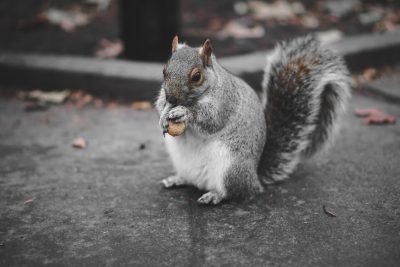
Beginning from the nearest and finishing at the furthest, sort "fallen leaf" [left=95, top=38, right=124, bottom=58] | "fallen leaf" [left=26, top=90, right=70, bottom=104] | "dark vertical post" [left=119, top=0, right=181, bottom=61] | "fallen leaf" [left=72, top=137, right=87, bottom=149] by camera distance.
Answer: "fallen leaf" [left=72, top=137, right=87, bottom=149], "fallen leaf" [left=26, top=90, right=70, bottom=104], "dark vertical post" [left=119, top=0, right=181, bottom=61], "fallen leaf" [left=95, top=38, right=124, bottom=58]

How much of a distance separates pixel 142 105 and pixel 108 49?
1040mm

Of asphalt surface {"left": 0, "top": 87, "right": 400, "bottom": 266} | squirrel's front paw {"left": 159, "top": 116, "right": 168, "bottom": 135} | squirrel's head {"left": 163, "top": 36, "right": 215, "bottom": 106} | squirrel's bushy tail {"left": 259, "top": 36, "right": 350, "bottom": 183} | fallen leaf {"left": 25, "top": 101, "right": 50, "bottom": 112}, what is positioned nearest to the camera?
asphalt surface {"left": 0, "top": 87, "right": 400, "bottom": 266}

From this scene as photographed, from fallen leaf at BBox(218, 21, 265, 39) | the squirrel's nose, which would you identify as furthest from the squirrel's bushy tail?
fallen leaf at BBox(218, 21, 265, 39)

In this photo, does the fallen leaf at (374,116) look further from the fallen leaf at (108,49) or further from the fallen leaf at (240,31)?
the fallen leaf at (108,49)

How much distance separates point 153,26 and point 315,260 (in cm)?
283

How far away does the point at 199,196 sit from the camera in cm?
264

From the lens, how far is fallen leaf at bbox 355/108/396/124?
3516 mm

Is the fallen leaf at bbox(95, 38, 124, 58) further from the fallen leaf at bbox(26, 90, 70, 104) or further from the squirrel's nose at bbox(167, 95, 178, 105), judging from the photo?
the squirrel's nose at bbox(167, 95, 178, 105)

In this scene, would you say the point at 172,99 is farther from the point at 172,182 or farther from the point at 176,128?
the point at 172,182

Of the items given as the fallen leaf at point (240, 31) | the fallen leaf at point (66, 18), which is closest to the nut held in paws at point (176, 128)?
the fallen leaf at point (240, 31)

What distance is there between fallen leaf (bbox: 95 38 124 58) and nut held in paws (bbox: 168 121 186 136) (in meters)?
2.50

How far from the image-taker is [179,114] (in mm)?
2256

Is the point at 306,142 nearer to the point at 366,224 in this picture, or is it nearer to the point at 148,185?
the point at 366,224

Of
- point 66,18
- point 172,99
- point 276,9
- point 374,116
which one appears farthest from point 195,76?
point 276,9
